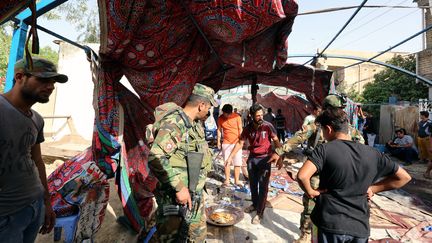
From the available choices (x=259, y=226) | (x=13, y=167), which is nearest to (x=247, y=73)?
(x=259, y=226)

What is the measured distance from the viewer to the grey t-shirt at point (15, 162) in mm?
1635

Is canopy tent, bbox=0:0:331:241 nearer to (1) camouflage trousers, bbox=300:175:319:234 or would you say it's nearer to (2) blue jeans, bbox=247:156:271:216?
(2) blue jeans, bbox=247:156:271:216

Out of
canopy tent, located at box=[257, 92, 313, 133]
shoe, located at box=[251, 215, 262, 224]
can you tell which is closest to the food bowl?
shoe, located at box=[251, 215, 262, 224]

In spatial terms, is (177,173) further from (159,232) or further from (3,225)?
(3,225)

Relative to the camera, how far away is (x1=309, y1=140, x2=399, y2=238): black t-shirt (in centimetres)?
188

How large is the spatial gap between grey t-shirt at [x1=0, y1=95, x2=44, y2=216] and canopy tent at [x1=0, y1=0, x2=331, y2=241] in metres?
1.03

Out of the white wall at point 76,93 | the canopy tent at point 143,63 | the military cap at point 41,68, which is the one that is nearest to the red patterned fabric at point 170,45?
the canopy tent at point 143,63

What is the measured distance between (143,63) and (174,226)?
1830mm

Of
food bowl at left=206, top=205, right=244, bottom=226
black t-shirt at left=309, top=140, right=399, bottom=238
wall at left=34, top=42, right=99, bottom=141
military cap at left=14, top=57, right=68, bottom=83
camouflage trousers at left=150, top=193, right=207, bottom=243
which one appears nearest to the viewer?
military cap at left=14, top=57, right=68, bottom=83

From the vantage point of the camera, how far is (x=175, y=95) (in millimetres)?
3438

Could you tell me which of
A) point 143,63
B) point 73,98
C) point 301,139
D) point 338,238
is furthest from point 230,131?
point 73,98

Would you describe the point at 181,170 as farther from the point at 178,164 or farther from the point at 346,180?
the point at 346,180

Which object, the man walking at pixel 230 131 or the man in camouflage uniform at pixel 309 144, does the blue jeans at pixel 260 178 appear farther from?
the man walking at pixel 230 131

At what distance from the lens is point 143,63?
298 cm
